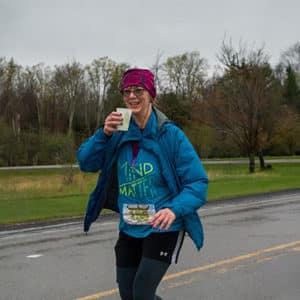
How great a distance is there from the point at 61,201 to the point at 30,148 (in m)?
34.4

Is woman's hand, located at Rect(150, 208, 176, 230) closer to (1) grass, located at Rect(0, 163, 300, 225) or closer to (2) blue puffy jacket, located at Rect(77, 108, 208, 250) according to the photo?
(2) blue puffy jacket, located at Rect(77, 108, 208, 250)

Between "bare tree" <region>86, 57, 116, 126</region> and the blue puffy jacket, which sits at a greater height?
"bare tree" <region>86, 57, 116, 126</region>

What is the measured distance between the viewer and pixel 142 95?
3697mm

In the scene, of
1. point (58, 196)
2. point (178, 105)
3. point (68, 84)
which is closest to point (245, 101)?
point (58, 196)

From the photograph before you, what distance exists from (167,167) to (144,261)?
57cm

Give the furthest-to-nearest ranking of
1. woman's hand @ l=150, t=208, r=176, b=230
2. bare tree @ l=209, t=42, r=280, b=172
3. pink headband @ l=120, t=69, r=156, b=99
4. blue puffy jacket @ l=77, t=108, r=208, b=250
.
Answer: bare tree @ l=209, t=42, r=280, b=172 < pink headband @ l=120, t=69, r=156, b=99 < blue puffy jacket @ l=77, t=108, r=208, b=250 < woman's hand @ l=150, t=208, r=176, b=230

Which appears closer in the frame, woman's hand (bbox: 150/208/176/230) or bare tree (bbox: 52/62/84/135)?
woman's hand (bbox: 150/208/176/230)

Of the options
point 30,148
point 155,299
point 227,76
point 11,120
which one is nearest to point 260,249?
point 155,299

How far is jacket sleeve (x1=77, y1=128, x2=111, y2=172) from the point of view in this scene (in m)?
3.71

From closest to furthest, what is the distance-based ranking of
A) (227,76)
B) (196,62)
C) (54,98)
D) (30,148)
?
(227,76), (30,148), (54,98), (196,62)

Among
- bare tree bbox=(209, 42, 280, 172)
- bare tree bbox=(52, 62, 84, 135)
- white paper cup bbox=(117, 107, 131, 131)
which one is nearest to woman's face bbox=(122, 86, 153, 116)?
white paper cup bbox=(117, 107, 131, 131)

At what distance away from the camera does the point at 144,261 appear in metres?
3.55

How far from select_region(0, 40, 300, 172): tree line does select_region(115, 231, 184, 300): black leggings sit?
20990 mm

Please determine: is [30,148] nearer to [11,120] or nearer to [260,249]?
[11,120]
